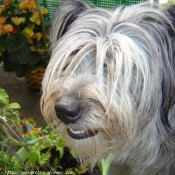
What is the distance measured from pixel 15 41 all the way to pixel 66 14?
116 cm

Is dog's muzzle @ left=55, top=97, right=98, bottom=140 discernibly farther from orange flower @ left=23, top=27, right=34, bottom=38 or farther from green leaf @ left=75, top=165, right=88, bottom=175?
orange flower @ left=23, top=27, right=34, bottom=38

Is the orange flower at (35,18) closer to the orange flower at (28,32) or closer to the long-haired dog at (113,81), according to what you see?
the orange flower at (28,32)

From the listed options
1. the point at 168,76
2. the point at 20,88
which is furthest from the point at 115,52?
the point at 20,88

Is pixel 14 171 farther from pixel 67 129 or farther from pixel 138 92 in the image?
pixel 138 92

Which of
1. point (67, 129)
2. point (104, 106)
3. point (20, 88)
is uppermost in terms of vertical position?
point (104, 106)

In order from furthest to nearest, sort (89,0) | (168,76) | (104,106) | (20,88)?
1. (20,88)
2. (89,0)
3. (168,76)
4. (104,106)

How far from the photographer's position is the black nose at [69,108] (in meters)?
1.40

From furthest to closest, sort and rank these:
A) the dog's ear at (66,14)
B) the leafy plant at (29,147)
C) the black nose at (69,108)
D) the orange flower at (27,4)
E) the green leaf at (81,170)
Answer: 1. the orange flower at (27,4)
2. the green leaf at (81,170)
3. the leafy plant at (29,147)
4. the dog's ear at (66,14)
5. the black nose at (69,108)

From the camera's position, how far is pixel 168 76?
151cm

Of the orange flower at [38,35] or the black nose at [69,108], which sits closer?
the black nose at [69,108]

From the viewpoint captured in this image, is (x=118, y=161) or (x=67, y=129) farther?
(x=118, y=161)

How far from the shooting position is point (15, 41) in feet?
9.11

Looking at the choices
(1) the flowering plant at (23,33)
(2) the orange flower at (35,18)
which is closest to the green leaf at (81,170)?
(1) the flowering plant at (23,33)

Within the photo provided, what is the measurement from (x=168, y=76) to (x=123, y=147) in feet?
1.06
